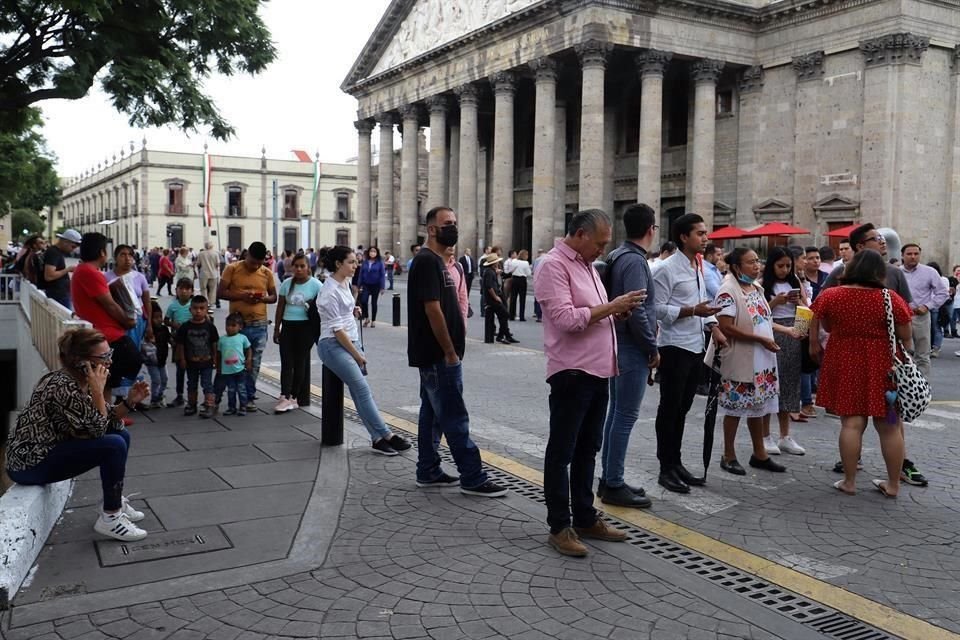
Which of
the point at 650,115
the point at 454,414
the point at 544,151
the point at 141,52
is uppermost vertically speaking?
the point at 650,115

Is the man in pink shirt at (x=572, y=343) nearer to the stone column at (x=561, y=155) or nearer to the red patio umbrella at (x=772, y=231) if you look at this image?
the red patio umbrella at (x=772, y=231)

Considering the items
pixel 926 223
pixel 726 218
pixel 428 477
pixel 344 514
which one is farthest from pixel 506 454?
pixel 726 218

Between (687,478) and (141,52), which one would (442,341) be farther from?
(141,52)

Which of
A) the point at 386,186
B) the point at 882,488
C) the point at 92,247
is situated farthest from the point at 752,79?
the point at 92,247

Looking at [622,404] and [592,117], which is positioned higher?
[592,117]

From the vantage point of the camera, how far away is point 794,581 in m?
4.36

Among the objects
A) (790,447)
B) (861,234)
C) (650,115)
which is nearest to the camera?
(861,234)

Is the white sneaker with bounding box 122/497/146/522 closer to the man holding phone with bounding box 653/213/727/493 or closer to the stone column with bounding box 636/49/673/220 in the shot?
the man holding phone with bounding box 653/213/727/493

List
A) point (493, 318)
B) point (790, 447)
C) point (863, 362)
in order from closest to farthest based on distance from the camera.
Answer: point (863, 362)
point (790, 447)
point (493, 318)

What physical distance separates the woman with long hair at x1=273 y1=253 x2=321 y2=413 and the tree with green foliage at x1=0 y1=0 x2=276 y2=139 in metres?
4.61

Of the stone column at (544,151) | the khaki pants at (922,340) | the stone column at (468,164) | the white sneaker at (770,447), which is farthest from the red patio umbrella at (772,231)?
the white sneaker at (770,447)

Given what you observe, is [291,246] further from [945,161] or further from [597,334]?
[597,334]

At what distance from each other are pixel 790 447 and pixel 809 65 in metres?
26.4

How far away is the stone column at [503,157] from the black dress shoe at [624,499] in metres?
29.2
